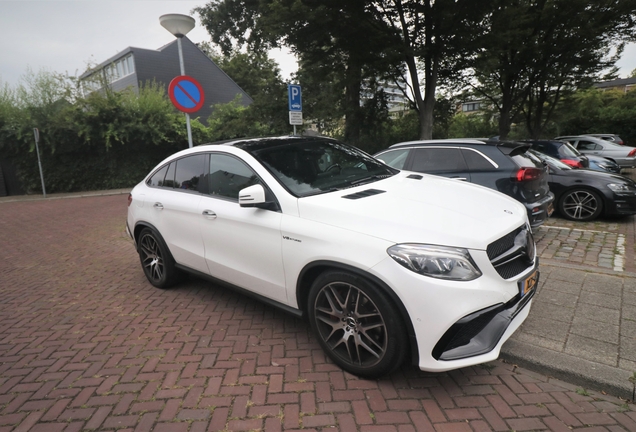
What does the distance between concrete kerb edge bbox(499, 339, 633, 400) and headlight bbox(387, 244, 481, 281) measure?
99 centimetres

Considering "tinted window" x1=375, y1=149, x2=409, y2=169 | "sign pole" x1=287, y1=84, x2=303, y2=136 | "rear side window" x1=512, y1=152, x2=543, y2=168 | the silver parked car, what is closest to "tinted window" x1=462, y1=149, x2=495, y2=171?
"rear side window" x1=512, y1=152, x2=543, y2=168

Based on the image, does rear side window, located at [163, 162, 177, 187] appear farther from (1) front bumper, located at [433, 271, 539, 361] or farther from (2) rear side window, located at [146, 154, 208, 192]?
(1) front bumper, located at [433, 271, 539, 361]

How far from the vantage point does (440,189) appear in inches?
123

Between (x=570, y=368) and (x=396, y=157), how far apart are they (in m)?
4.36

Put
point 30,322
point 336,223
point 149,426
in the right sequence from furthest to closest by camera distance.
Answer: point 30,322, point 336,223, point 149,426

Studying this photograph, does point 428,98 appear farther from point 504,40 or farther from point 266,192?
point 266,192

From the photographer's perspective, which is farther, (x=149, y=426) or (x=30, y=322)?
(x=30, y=322)

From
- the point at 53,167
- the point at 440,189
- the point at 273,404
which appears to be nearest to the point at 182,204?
the point at 273,404

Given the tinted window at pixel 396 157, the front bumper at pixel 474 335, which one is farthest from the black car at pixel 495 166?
→ the front bumper at pixel 474 335

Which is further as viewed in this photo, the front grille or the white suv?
the front grille

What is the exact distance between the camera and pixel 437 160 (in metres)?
5.82

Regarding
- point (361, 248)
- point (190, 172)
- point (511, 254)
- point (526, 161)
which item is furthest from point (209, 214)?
point (526, 161)

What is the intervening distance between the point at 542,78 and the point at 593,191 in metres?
12.5

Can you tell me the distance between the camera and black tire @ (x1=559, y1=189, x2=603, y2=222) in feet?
21.5
